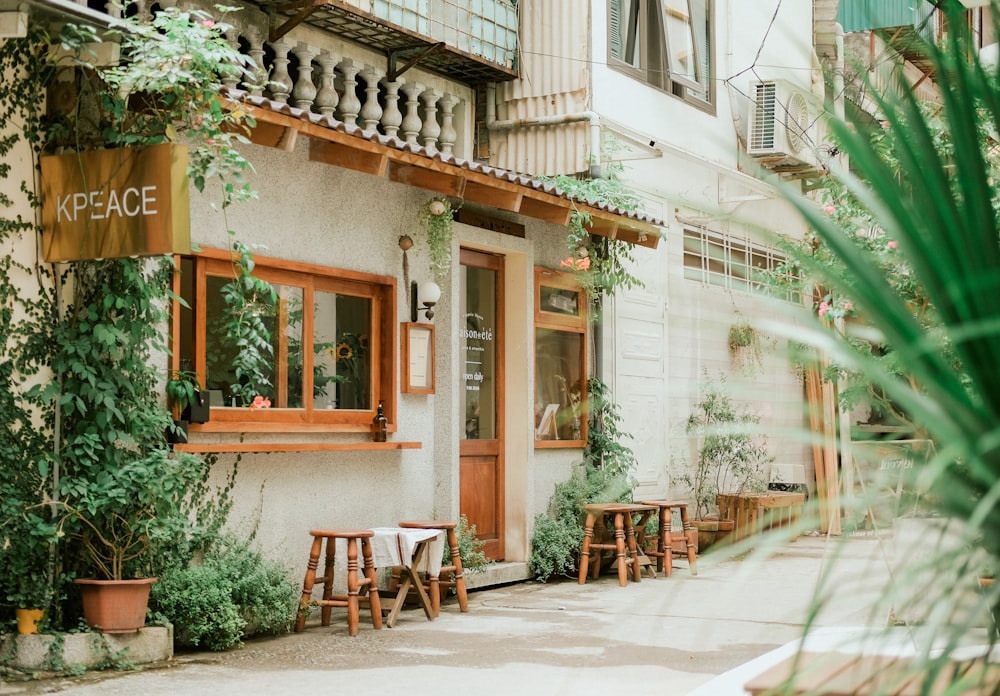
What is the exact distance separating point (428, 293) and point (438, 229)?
1.67 ft

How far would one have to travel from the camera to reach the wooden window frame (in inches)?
449

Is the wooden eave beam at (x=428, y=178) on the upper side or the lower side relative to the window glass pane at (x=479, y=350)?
upper

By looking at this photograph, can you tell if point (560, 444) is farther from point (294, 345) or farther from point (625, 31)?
point (625, 31)

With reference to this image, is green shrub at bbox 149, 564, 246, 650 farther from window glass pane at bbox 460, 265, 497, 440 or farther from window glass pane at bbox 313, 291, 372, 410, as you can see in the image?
window glass pane at bbox 460, 265, 497, 440

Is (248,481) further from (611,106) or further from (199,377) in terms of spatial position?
(611,106)

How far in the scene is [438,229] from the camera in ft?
32.2

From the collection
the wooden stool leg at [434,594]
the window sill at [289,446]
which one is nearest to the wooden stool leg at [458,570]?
the wooden stool leg at [434,594]

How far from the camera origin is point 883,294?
1406 millimetres

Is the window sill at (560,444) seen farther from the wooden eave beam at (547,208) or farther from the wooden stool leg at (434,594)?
the wooden stool leg at (434,594)

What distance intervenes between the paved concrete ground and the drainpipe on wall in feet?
14.3

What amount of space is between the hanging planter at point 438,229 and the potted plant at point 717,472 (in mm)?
4412

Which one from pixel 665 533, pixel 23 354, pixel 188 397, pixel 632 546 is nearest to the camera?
pixel 23 354

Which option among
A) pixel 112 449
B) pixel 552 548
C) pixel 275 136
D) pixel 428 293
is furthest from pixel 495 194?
pixel 112 449

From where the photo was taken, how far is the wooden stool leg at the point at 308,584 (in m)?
7.86
